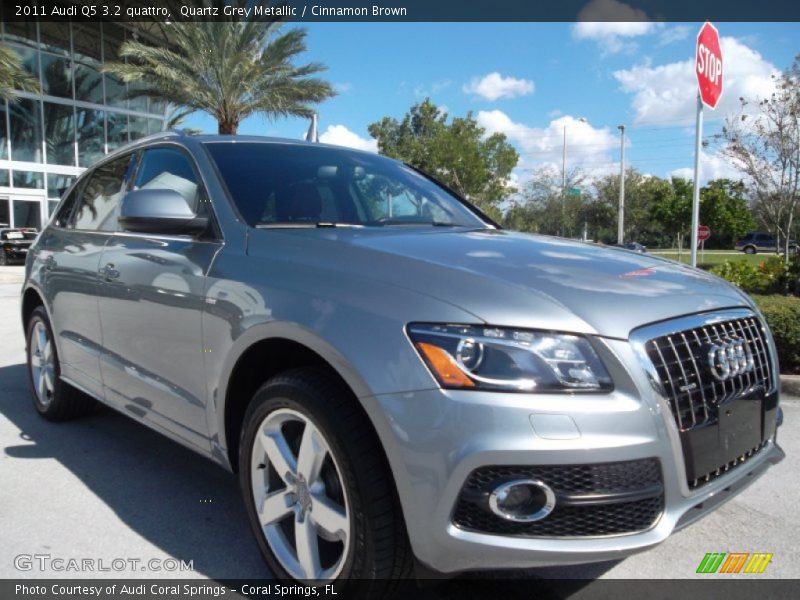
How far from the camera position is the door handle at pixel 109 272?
10.7 feet

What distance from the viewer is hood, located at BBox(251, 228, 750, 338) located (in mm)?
1876

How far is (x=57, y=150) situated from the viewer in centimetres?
2592

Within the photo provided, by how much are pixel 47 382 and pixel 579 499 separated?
3.89 metres

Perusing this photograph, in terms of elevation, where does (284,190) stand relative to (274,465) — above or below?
above

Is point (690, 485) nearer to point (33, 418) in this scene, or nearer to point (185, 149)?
point (185, 149)

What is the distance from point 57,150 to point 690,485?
2875 cm

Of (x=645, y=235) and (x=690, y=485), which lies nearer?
(x=690, y=485)

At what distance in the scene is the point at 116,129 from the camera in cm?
2814

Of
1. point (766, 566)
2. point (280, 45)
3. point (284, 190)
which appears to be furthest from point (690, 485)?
point (280, 45)

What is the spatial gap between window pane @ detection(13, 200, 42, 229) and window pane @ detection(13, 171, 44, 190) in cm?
64

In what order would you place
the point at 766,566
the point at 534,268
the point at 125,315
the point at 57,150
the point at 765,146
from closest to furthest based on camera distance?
the point at 534,268, the point at 766,566, the point at 125,315, the point at 765,146, the point at 57,150

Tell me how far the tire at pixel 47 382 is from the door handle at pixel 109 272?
3.65 feet

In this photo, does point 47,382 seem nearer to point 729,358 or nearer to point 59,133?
point 729,358

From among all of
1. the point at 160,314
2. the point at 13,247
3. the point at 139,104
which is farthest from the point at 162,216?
the point at 139,104
